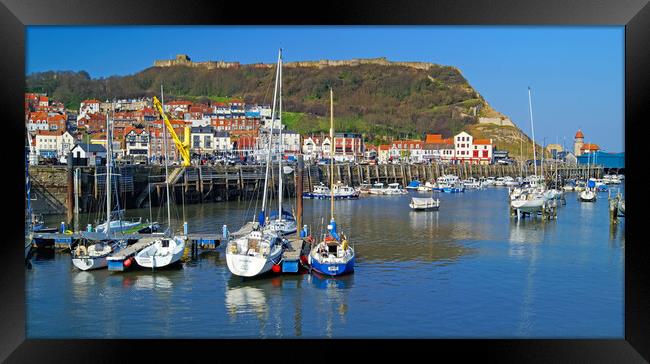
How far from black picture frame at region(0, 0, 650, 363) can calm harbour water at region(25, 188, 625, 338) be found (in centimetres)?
203

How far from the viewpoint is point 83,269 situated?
13719mm

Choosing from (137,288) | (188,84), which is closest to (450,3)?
(137,288)

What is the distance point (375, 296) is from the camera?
11.7 meters

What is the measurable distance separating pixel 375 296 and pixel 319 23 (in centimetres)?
593

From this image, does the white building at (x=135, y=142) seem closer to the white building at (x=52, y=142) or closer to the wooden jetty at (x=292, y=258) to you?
the white building at (x=52, y=142)

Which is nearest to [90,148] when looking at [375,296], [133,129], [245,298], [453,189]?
[133,129]

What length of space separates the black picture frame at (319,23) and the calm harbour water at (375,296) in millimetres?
2027

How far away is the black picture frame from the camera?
22.7 ft

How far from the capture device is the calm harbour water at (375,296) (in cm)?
972

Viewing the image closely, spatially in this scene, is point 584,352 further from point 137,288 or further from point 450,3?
point 137,288

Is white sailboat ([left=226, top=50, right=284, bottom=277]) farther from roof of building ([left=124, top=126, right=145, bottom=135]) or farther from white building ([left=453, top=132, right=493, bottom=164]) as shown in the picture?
white building ([left=453, top=132, right=493, bottom=164])

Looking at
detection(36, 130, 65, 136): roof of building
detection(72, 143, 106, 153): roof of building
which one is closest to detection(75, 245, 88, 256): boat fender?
detection(72, 143, 106, 153): roof of building
